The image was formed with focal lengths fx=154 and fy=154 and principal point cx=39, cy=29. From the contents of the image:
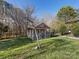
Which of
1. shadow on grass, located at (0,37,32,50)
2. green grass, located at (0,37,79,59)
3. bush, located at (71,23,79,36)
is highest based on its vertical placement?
bush, located at (71,23,79,36)

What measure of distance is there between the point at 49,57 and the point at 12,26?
2378cm

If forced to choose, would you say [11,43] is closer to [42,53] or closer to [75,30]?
[42,53]

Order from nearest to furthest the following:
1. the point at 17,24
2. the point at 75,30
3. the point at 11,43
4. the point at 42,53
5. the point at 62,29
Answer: the point at 42,53 → the point at 11,43 → the point at 75,30 → the point at 62,29 → the point at 17,24

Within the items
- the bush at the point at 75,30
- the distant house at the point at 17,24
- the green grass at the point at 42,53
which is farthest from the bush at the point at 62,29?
the green grass at the point at 42,53

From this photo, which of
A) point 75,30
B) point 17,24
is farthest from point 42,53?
point 17,24

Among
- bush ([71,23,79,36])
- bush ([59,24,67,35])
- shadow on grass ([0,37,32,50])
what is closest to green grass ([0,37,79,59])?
shadow on grass ([0,37,32,50])

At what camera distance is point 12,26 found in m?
33.3

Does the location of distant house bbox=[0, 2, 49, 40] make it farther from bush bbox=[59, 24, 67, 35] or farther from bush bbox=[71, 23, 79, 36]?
bush bbox=[71, 23, 79, 36]

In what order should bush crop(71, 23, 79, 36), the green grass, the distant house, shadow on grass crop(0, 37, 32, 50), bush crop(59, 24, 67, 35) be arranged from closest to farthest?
the green grass < shadow on grass crop(0, 37, 32, 50) < bush crop(71, 23, 79, 36) < the distant house < bush crop(59, 24, 67, 35)

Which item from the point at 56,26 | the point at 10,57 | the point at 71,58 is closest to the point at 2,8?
the point at 56,26

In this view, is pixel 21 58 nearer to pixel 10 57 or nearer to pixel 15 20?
pixel 10 57

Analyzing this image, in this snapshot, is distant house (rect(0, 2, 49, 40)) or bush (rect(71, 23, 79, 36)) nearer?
bush (rect(71, 23, 79, 36))

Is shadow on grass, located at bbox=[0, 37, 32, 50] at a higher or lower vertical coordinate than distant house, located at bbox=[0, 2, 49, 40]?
lower

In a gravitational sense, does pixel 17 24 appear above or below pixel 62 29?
above
